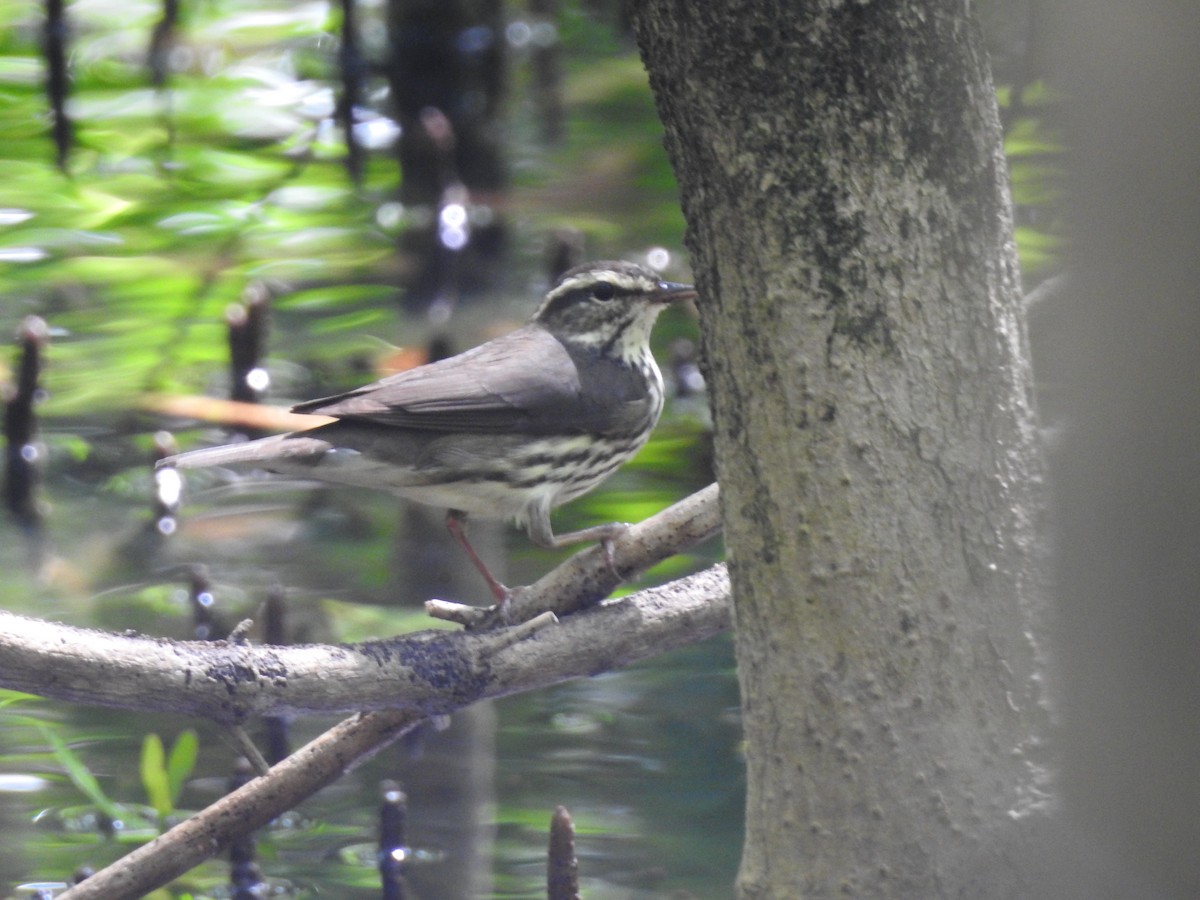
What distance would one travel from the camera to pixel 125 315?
7281 mm

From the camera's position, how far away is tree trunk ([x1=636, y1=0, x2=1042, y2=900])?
2248 millimetres

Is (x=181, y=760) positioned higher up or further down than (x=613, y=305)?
further down

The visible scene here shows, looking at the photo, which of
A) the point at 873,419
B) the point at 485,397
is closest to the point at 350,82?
the point at 485,397

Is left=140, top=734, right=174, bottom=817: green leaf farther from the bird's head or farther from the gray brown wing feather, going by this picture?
the bird's head

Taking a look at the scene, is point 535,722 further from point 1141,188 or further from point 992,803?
point 1141,188

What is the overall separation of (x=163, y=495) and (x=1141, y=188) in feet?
17.3

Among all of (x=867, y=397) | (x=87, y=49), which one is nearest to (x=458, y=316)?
(x=87, y=49)

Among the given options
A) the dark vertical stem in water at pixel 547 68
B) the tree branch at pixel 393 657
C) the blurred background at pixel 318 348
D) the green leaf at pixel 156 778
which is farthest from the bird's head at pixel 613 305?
the dark vertical stem in water at pixel 547 68

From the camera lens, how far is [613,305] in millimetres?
4875

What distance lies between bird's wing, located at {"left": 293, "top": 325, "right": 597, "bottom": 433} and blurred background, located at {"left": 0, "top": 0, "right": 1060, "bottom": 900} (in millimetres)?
679

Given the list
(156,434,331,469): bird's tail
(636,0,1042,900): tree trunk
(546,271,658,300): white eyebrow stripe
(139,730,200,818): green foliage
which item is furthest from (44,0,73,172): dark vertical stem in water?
(636,0,1042,900): tree trunk

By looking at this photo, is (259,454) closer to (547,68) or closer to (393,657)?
(393,657)

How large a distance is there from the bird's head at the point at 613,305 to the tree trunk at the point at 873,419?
2418 mm

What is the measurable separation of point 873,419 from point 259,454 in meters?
2.07
